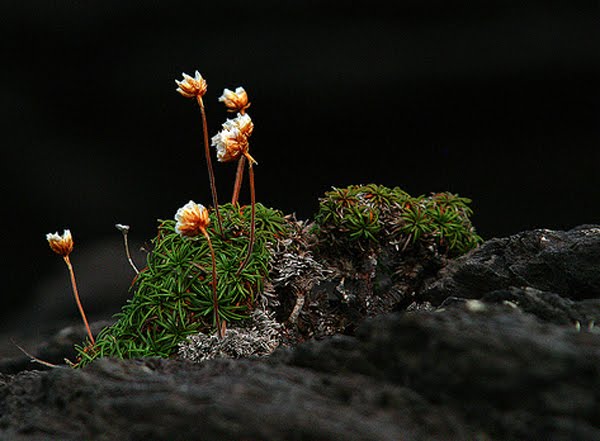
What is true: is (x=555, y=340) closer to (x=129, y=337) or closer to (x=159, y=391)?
(x=159, y=391)

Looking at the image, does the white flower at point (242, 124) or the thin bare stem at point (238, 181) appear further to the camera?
the thin bare stem at point (238, 181)

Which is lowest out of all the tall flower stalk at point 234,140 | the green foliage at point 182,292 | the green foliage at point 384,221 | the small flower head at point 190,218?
the green foliage at point 182,292

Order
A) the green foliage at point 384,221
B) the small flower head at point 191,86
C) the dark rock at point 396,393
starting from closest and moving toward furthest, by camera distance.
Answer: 1. the dark rock at point 396,393
2. the small flower head at point 191,86
3. the green foliage at point 384,221

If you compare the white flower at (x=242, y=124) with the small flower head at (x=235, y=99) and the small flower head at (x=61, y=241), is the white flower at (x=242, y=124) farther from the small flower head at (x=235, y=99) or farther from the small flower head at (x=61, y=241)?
the small flower head at (x=61, y=241)

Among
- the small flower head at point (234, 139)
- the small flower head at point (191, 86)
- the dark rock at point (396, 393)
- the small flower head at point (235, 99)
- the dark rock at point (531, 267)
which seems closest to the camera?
the dark rock at point (396, 393)

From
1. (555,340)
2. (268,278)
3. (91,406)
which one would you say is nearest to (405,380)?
(555,340)

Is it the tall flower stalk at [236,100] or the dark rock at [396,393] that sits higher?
the tall flower stalk at [236,100]

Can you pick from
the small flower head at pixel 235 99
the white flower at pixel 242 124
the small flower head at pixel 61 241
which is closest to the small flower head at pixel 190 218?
the white flower at pixel 242 124
